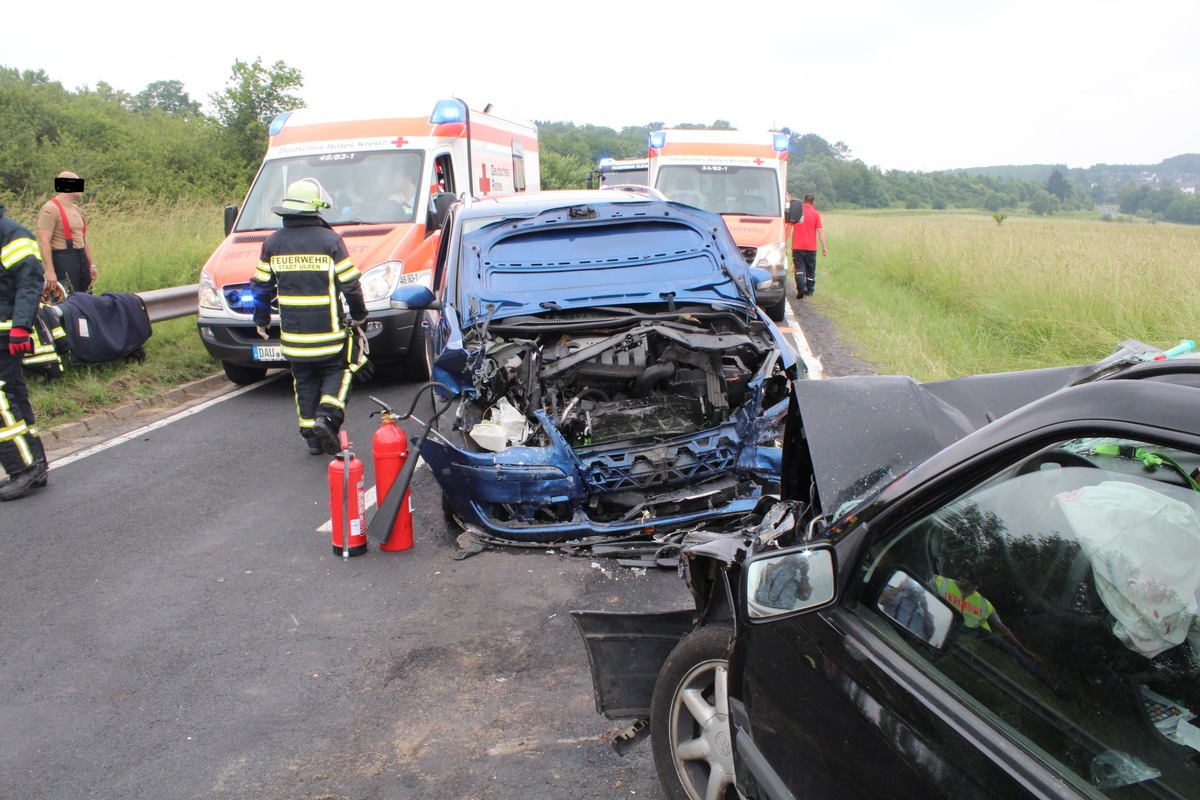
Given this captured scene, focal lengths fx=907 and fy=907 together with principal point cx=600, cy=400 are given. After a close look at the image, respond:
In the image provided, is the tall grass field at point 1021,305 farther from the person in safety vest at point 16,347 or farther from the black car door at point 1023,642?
the person in safety vest at point 16,347

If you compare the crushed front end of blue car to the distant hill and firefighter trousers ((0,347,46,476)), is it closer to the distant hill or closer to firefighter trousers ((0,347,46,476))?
firefighter trousers ((0,347,46,476))

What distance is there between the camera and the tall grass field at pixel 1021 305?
343 inches

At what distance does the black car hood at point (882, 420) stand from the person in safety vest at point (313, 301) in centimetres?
427

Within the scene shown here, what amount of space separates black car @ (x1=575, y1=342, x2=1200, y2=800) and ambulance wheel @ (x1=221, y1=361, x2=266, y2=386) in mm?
7734

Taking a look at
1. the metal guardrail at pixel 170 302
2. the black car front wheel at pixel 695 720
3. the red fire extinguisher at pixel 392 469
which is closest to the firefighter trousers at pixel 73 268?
the metal guardrail at pixel 170 302

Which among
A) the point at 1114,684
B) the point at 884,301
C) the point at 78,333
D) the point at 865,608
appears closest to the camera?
the point at 1114,684

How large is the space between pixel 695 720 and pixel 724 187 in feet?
36.2

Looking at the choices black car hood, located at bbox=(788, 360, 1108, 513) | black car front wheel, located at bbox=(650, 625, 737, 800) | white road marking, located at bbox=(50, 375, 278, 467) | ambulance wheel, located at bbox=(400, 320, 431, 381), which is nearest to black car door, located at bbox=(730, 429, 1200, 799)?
black car hood, located at bbox=(788, 360, 1108, 513)

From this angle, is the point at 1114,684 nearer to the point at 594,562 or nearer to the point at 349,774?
the point at 349,774

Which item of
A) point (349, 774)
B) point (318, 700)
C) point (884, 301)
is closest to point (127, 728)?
point (318, 700)

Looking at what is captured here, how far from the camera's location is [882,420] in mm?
2463

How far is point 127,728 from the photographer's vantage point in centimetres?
333

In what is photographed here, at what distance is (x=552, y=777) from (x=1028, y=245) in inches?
468

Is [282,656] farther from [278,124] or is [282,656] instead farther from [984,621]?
[278,124]
